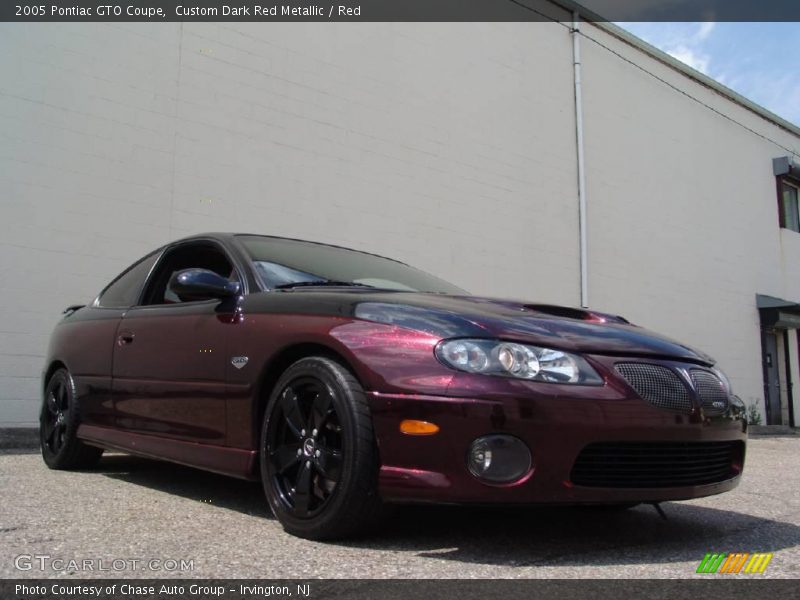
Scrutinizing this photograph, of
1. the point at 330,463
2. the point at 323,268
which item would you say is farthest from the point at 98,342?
the point at 330,463

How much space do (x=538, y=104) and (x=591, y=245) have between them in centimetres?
245

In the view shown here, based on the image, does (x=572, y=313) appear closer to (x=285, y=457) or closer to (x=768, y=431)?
(x=285, y=457)

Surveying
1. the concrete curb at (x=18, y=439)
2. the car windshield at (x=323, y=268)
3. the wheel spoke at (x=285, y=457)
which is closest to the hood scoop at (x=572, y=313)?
the car windshield at (x=323, y=268)

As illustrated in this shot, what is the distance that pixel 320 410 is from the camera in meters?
2.82

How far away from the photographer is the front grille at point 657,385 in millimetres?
2734

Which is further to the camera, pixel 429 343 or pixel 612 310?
pixel 612 310

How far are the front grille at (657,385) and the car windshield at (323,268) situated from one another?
4.26ft

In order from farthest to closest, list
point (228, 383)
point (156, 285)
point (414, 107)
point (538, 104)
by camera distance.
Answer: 1. point (538, 104)
2. point (414, 107)
3. point (156, 285)
4. point (228, 383)

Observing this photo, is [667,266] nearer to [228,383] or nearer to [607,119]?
[607,119]

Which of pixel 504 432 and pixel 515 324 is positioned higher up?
pixel 515 324

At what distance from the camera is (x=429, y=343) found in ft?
8.79

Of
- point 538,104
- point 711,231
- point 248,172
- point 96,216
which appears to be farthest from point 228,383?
point 711,231

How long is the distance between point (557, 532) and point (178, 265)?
8.38ft

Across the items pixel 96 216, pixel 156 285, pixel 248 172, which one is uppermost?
pixel 248 172
